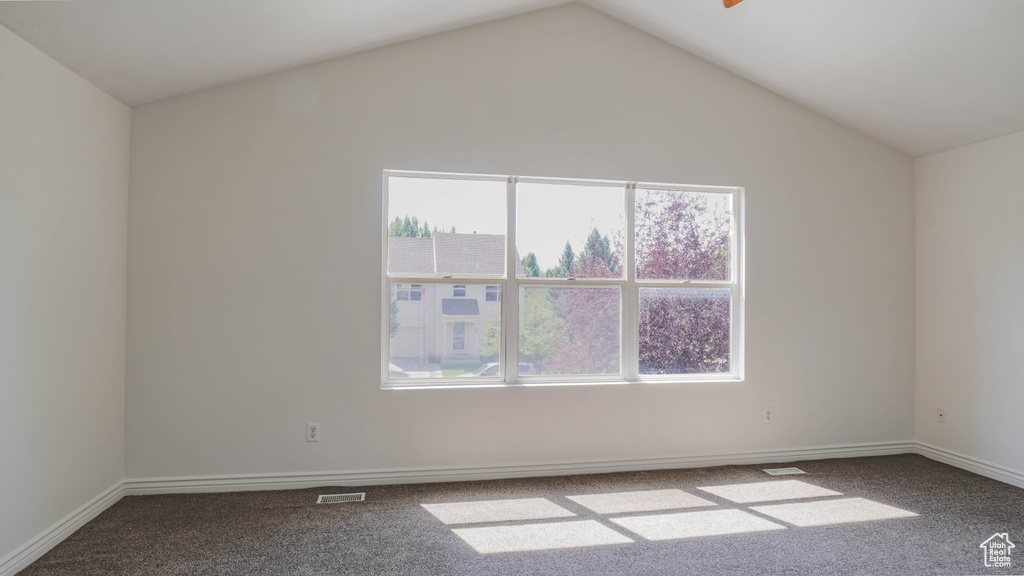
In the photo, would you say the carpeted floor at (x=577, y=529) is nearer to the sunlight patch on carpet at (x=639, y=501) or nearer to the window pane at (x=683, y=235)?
the sunlight patch on carpet at (x=639, y=501)

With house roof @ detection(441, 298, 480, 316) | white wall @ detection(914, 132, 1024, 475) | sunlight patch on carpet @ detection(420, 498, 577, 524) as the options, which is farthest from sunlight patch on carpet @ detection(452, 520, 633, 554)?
white wall @ detection(914, 132, 1024, 475)

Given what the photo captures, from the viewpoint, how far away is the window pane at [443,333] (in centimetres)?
374

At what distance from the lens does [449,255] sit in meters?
3.81

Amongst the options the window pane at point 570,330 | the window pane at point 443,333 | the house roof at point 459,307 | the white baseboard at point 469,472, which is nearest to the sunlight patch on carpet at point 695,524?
the white baseboard at point 469,472

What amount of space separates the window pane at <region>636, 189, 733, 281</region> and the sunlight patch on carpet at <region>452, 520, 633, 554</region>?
73.2 inches

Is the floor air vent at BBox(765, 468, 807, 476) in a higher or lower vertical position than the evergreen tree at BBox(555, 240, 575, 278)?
lower

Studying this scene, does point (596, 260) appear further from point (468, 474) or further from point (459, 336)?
point (468, 474)

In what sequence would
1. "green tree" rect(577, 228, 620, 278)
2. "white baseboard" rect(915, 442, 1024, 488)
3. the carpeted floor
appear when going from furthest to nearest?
"green tree" rect(577, 228, 620, 278), "white baseboard" rect(915, 442, 1024, 488), the carpeted floor

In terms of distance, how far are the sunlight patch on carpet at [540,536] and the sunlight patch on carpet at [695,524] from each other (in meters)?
0.16

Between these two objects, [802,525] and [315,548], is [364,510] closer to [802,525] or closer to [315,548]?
[315,548]

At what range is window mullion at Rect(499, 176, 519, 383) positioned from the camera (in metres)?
3.87

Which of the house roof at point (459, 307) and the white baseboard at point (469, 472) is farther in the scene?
the house roof at point (459, 307)

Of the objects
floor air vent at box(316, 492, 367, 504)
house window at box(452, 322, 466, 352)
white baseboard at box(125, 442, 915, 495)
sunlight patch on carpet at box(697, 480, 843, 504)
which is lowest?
sunlight patch on carpet at box(697, 480, 843, 504)

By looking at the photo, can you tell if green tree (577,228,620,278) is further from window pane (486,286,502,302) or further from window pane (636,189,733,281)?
window pane (486,286,502,302)
